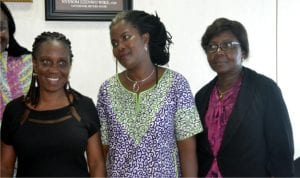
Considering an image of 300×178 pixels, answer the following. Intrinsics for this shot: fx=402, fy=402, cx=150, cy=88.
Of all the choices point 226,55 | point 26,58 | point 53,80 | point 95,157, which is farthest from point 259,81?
point 26,58

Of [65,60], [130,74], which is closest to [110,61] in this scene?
[130,74]

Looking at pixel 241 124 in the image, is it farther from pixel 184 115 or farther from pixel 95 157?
pixel 95 157

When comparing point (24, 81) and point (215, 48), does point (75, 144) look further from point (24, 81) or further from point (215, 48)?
point (215, 48)

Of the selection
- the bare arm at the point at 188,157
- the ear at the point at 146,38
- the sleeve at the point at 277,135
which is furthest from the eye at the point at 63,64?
the sleeve at the point at 277,135

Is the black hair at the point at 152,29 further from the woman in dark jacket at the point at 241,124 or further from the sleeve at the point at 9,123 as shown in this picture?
the sleeve at the point at 9,123

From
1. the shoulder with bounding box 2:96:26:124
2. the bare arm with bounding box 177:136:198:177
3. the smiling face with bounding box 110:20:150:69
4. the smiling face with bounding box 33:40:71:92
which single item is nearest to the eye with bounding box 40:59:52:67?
the smiling face with bounding box 33:40:71:92

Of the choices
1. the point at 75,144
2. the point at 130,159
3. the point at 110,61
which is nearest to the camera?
the point at 75,144

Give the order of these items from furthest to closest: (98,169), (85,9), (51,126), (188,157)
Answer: (85,9)
(188,157)
(98,169)
(51,126)

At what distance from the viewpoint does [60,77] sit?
1693 millimetres

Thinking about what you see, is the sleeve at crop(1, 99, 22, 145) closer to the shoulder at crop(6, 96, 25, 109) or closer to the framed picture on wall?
the shoulder at crop(6, 96, 25, 109)

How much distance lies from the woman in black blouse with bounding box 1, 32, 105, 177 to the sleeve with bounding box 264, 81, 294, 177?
782 mm

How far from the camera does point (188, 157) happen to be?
1823 mm

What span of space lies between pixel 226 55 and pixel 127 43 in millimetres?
488

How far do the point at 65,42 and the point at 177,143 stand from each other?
674mm
